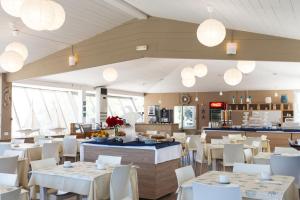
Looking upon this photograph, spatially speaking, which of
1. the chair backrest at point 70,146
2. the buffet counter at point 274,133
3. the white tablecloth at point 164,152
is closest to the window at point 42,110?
the chair backrest at point 70,146

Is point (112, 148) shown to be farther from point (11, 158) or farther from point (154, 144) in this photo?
point (11, 158)

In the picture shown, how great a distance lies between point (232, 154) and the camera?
6.61m

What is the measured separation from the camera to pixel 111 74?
8844 millimetres

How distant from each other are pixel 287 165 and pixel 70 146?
5201mm

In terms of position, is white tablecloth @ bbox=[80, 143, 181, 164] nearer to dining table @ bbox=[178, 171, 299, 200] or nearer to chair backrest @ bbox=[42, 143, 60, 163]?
chair backrest @ bbox=[42, 143, 60, 163]

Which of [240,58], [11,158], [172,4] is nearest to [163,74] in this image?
[240,58]

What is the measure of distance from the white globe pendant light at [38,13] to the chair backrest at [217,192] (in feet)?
8.48

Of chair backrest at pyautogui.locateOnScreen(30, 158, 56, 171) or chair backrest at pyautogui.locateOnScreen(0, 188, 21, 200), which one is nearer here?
chair backrest at pyautogui.locateOnScreen(0, 188, 21, 200)

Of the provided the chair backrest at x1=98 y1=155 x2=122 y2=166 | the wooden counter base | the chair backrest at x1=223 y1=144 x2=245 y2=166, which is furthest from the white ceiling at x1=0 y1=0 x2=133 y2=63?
the chair backrest at x1=223 y1=144 x2=245 y2=166

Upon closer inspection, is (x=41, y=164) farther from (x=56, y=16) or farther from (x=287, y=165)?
(x=287, y=165)

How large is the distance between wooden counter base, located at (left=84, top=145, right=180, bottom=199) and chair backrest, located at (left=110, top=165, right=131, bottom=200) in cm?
164

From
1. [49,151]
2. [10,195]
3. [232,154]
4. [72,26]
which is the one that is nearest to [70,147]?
[49,151]

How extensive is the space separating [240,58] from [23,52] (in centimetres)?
456

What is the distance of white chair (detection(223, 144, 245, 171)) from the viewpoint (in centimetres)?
657
